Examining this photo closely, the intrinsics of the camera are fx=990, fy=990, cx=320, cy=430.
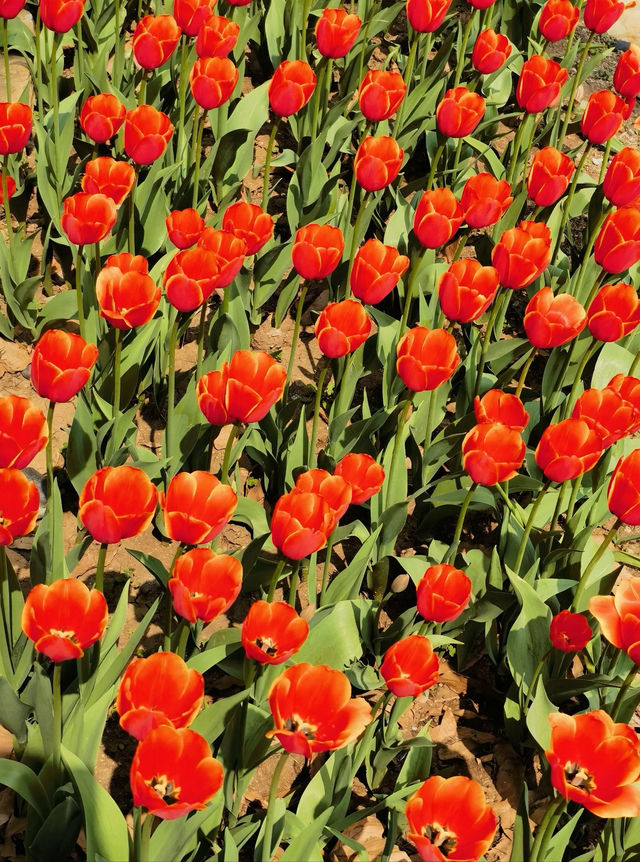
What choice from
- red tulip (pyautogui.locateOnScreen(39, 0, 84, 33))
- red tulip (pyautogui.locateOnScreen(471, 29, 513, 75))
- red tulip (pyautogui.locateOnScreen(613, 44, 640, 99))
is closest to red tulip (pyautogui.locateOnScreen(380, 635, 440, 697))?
red tulip (pyautogui.locateOnScreen(39, 0, 84, 33))

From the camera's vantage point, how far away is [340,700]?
168 centimetres

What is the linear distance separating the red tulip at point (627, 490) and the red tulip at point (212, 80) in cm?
181

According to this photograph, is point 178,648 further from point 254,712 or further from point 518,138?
point 518,138

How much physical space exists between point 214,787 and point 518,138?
3.03m

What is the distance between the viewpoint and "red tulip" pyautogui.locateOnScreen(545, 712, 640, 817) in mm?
1642

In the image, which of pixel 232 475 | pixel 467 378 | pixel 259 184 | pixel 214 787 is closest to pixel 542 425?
pixel 467 378

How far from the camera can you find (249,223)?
2803 mm

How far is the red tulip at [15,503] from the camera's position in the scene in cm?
179

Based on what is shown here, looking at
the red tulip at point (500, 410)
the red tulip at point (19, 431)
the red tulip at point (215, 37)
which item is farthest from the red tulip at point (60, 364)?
the red tulip at point (215, 37)

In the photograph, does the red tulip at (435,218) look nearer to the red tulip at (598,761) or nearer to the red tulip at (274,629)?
the red tulip at (274,629)

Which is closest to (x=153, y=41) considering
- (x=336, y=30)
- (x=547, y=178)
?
(x=336, y=30)

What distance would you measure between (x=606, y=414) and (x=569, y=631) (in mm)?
534

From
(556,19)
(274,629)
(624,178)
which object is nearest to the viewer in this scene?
(274,629)

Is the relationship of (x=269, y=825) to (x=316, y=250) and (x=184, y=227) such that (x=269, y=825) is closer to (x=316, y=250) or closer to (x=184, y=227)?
(x=316, y=250)
